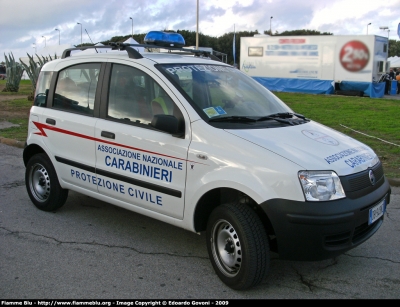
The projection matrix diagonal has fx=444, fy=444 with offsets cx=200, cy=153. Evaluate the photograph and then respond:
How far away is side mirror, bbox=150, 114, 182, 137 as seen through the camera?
11.9 ft

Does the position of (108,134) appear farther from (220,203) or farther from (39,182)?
(39,182)

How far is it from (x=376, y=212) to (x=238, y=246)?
1139 millimetres

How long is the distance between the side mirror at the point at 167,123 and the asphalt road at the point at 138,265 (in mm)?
1191

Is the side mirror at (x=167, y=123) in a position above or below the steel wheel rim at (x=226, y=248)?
above

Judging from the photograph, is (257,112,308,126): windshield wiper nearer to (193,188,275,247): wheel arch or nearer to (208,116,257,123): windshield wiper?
(208,116,257,123): windshield wiper

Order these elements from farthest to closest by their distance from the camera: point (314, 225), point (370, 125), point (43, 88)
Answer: point (370, 125) → point (43, 88) → point (314, 225)

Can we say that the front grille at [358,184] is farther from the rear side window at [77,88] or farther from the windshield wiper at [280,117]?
the rear side window at [77,88]

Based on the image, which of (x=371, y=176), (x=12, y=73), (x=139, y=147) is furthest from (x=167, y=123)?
(x=12, y=73)

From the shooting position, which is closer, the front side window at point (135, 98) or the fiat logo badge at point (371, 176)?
the fiat logo badge at point (371, 176)

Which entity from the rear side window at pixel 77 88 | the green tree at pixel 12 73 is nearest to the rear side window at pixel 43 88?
the rear side window at pixel 77 88

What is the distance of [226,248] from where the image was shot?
3.47m

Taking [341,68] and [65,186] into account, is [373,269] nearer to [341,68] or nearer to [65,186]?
[65,186]

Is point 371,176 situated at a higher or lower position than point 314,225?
higher

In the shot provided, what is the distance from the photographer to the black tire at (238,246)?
3.23m
